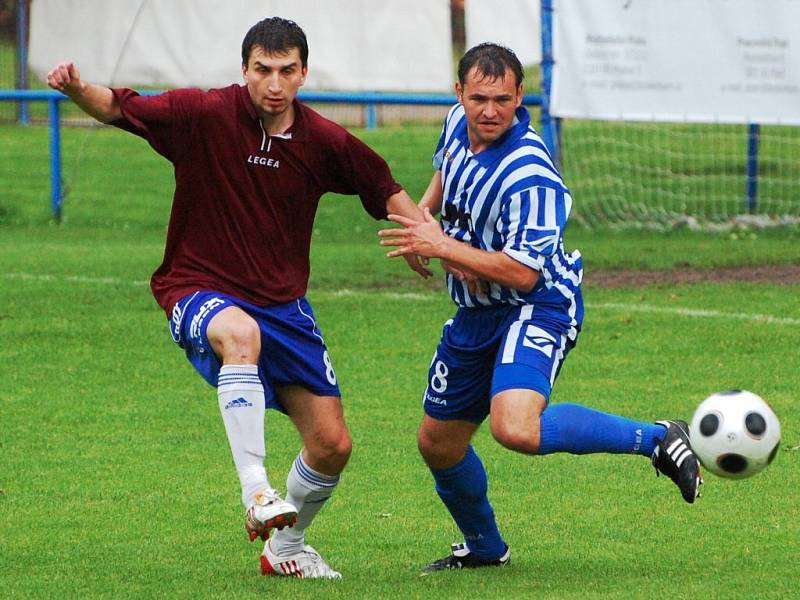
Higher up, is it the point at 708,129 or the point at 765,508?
the point at 708,129

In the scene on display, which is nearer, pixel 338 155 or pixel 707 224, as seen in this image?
pixel 338 155

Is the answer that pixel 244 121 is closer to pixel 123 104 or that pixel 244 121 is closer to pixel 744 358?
pixel 123 104

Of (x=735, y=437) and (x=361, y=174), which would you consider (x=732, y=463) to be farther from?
(x=361, y=174)

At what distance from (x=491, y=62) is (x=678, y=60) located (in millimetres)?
10125

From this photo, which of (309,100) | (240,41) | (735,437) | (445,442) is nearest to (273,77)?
(445,442)

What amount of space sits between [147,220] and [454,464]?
39.0 feet

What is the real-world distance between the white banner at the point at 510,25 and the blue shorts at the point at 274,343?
38.2ft

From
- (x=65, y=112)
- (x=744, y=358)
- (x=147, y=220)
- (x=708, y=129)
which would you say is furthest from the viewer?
(x=65, y=112)

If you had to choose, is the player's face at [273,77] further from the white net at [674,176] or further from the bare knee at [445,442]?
the white net at [674,176]

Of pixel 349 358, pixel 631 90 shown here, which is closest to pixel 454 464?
pixel 349 358

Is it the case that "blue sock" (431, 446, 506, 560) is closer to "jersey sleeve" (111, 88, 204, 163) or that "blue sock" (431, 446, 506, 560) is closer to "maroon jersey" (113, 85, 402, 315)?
"maroon jersey" (113, 85, 402, 315)

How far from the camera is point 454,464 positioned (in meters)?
6.20

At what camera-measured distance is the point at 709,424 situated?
5.72 meters

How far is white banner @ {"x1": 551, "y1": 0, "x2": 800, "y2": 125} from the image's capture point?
1529cm
